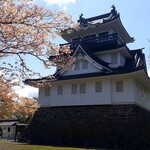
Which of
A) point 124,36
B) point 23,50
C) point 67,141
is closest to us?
point 23,50

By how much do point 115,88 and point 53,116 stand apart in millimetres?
6528

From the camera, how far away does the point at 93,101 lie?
21.3 meters

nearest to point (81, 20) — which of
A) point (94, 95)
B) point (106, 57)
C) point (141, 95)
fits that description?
point (106, 57)

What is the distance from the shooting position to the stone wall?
1888 centimetres

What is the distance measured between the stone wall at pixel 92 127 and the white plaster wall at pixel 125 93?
0.50m

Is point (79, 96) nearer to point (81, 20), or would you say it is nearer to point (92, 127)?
point (92, 127)

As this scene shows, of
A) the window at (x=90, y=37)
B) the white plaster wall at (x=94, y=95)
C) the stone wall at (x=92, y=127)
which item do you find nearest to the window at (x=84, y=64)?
the white plaster wall at (x=94, y=95)

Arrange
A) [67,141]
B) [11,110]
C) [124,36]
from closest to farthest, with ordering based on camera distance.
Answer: [11,110]
[67,141]
[124,36]

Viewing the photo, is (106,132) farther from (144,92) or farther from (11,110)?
(11,110)

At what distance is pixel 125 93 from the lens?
20.4 meters

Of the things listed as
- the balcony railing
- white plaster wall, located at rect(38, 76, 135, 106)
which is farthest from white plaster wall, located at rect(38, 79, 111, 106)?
the balcony railing

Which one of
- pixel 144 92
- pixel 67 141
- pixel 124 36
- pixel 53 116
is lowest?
pixel 67 141

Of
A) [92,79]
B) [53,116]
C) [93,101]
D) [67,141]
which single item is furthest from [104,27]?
[67,141]

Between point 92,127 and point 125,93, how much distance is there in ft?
13.1
